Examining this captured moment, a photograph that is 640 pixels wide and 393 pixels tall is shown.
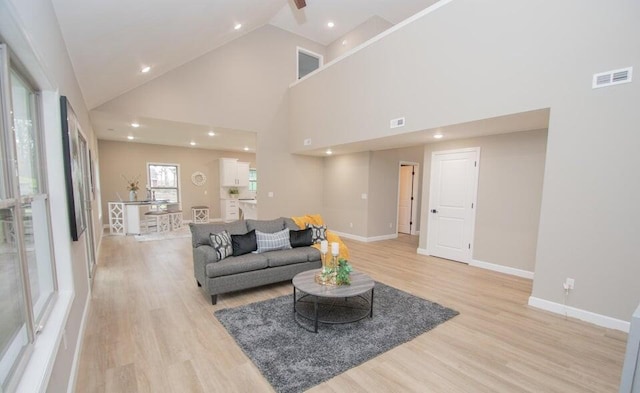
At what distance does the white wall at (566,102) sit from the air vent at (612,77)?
5 centimetres

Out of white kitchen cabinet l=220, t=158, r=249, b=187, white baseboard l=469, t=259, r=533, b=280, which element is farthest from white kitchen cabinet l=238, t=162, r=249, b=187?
white baseboard l=469, t=259, r=533, b=280

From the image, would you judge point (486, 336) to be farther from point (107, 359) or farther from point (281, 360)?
point (107, 359)

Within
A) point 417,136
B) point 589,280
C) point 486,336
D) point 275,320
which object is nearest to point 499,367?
point 486,336

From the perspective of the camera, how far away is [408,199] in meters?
7.75

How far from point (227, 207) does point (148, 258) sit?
15.9 feet

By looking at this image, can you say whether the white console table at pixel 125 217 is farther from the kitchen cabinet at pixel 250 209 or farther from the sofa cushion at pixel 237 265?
the sofa cushion at pixel 237 265

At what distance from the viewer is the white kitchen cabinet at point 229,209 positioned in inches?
388

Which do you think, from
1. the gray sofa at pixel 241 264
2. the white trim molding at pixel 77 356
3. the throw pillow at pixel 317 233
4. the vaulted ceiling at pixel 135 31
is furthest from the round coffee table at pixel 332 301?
the vaulted ceiling at pixel 135 31

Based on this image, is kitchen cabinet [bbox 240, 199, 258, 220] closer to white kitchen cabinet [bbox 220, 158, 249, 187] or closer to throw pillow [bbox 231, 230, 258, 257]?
white kitchen cabinet [bbox 220, 158, 249, 187]

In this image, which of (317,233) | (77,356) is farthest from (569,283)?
(77,356)

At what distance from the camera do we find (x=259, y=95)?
652 centimetres

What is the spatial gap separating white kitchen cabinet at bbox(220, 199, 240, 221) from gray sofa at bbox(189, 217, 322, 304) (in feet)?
20.5

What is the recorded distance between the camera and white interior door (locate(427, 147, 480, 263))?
4793 millimetres

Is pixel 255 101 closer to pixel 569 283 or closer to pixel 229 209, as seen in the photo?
pixel 229 209
